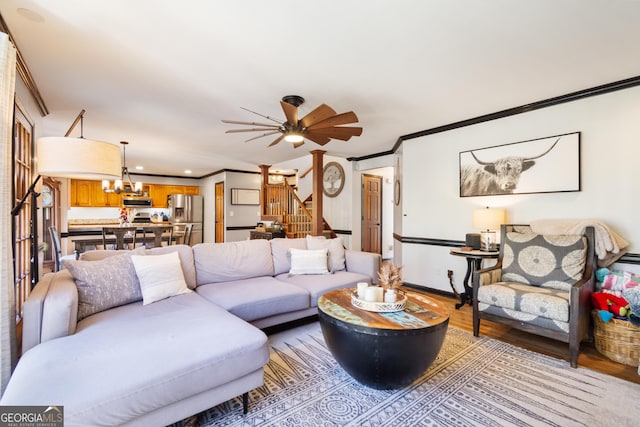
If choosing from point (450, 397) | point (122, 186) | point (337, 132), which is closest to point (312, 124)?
point (337, 132)

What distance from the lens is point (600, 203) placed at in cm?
288

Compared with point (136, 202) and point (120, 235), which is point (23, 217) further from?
point (136, 202)

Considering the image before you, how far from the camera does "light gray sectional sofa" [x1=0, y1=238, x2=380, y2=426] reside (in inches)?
48.4

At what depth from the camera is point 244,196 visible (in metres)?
8.19

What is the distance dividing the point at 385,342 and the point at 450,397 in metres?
0.64

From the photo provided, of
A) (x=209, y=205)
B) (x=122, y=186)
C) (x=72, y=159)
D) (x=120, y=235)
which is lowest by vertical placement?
(x=120, y=235)

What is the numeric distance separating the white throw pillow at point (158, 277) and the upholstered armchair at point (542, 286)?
2723 mm

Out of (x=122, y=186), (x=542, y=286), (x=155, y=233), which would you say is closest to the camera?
(x=542, y=286)

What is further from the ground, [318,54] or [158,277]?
[318,54]

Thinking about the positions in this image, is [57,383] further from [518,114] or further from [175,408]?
[518,114]

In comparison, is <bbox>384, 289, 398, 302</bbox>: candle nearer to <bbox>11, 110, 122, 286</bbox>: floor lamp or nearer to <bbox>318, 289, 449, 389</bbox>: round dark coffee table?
<bbox>318, 289, 449, 389</bbox>: round dark coffee table

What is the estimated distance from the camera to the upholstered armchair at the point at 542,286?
7.54 ft

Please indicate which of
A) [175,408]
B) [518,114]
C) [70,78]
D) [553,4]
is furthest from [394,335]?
[70,78]

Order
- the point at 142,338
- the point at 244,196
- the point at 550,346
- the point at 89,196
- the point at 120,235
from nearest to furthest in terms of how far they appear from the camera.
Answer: the point at 142,338 → the point at 550,346 → the point at 120,235 → the point at 89,196 → the point at 244,196
